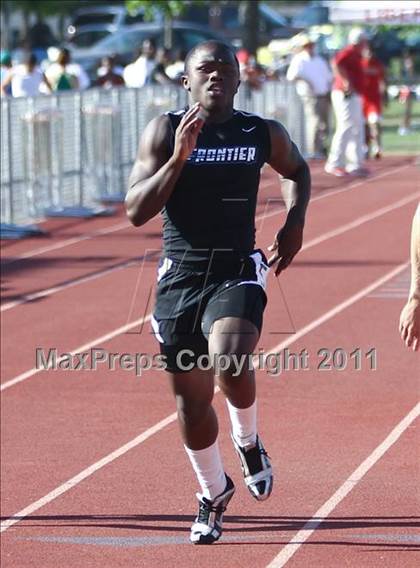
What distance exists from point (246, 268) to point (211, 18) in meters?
46.4

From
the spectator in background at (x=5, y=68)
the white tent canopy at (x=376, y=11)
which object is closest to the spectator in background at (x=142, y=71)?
the spectator in background at (x=5, y=68)

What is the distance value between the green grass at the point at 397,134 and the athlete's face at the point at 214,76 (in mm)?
24252

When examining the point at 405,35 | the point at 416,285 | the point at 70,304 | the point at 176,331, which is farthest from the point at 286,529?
the point at 405,35

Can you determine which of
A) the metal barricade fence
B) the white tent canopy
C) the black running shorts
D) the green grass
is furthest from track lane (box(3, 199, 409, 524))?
the white tent canopy

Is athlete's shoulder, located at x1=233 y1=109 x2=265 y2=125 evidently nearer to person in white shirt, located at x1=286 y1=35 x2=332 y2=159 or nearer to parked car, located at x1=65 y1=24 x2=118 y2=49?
person in white shirt, located at x1=286 y1=35 x2=332 y2=159

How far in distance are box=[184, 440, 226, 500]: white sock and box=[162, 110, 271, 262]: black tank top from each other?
89cm

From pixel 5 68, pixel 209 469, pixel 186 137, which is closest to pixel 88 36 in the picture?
pixel 5 68

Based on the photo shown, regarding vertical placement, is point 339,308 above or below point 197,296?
below

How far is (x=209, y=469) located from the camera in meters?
6.84

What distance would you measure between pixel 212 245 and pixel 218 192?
0.77ft

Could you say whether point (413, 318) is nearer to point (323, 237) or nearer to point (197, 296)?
point (197, 296)

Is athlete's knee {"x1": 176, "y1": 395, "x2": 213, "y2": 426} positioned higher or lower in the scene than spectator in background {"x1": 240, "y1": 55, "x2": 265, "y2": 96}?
higher

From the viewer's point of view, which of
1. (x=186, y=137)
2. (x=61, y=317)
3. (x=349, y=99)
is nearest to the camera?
(x=186, y=137)

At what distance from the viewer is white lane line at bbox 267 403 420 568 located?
7355 millimetres
